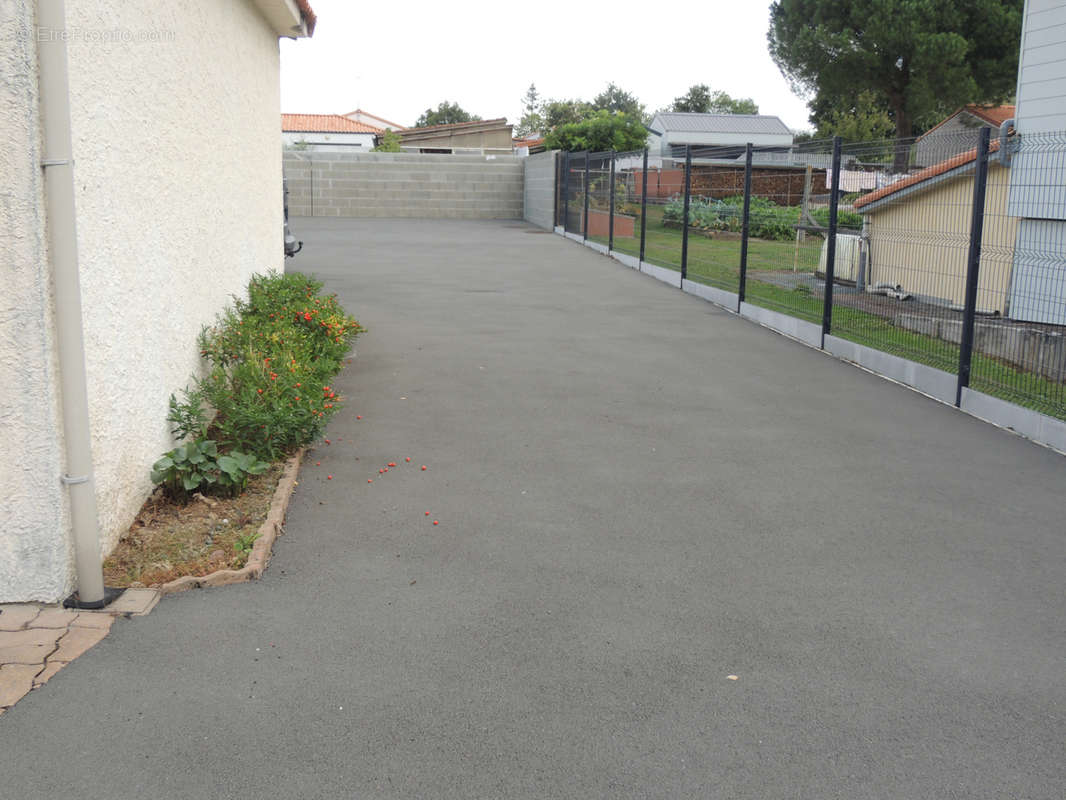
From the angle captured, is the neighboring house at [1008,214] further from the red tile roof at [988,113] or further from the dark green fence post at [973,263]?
the red tile roof at [988,113]

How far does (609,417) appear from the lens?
24.3ft

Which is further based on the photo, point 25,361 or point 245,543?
point 245,543

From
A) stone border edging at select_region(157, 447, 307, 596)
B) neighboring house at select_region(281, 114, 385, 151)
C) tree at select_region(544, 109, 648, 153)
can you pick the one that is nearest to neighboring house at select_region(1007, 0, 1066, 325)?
stone border edging at select_region(157, 447, 307, 596)

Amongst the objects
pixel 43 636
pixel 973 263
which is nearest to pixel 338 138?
pixel 973 263

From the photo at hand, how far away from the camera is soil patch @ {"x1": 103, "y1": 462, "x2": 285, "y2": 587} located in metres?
4.28

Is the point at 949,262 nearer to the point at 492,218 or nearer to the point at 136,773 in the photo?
the point at 136,773

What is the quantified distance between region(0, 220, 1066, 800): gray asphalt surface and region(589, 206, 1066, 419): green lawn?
43 cm

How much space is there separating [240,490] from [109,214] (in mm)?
1593

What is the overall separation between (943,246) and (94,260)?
274 inches

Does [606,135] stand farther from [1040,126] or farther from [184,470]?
[184,470]

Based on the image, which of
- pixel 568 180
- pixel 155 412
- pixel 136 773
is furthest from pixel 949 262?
pixel 568 180

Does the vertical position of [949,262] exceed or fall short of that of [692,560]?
it exceeds it

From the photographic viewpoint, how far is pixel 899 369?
29.0 feet

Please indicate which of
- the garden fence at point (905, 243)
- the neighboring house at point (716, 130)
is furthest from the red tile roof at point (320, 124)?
the garden fence at point (905, 243)
